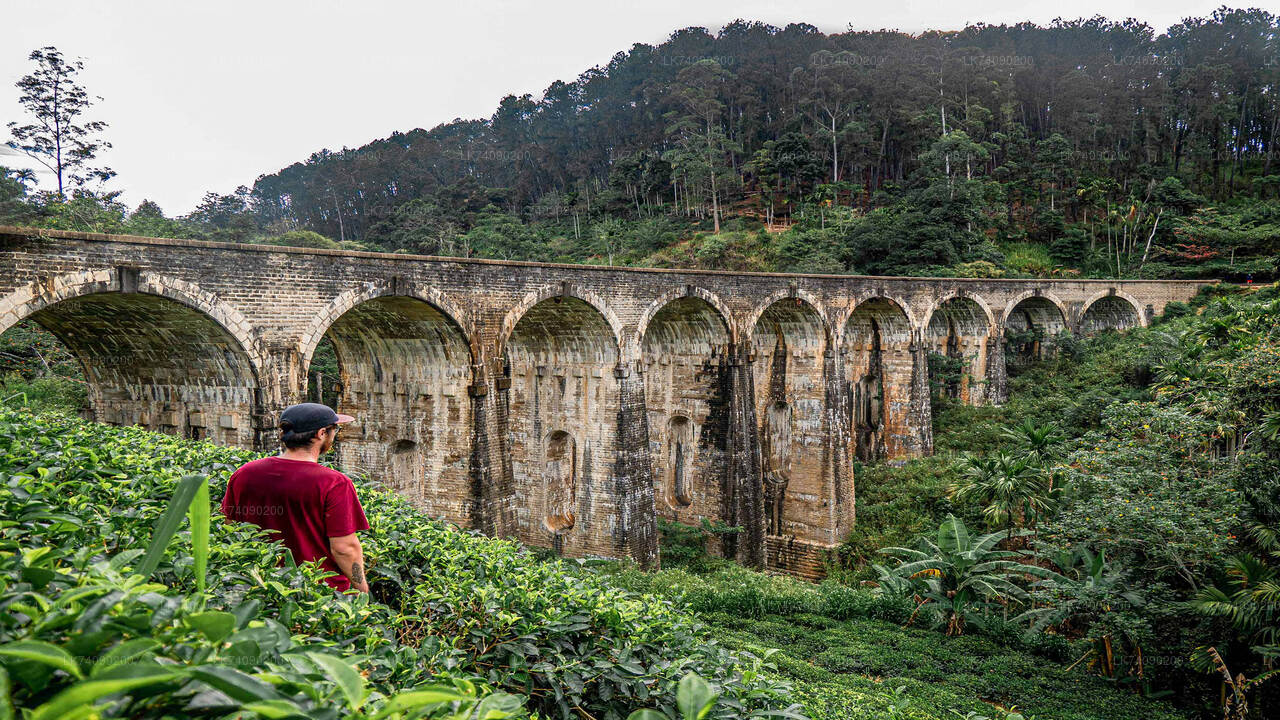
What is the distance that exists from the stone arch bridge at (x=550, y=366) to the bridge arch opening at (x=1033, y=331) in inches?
14.8

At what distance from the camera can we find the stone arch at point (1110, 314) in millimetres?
24859

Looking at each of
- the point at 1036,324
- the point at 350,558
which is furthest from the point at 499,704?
the point at 1036,324

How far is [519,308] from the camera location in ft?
37.7

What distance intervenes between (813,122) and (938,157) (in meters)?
12.6

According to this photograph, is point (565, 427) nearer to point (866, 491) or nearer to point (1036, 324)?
point (866, 491)

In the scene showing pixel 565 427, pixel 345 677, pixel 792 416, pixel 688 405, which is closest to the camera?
pixel 345 677

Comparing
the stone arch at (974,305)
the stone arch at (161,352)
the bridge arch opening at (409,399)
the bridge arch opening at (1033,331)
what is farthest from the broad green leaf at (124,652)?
the bridge arch opening at (1033,331)

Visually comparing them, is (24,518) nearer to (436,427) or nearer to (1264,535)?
(436,427)

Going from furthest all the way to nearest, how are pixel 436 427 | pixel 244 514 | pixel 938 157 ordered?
pixel 938 157, pixel 436 427, pixel 244 514

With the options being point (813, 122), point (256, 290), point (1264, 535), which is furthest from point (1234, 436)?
point (813, 122)

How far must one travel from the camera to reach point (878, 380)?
21266 millimetres

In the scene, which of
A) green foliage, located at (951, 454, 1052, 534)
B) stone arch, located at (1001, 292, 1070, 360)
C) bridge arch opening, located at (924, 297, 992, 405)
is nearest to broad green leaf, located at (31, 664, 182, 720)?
green foliage, located at (951, 454, 1052, 534)

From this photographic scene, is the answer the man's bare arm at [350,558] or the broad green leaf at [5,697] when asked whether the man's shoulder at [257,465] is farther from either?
the broad green leaf at [5,697]

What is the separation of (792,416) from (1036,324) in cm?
1301
